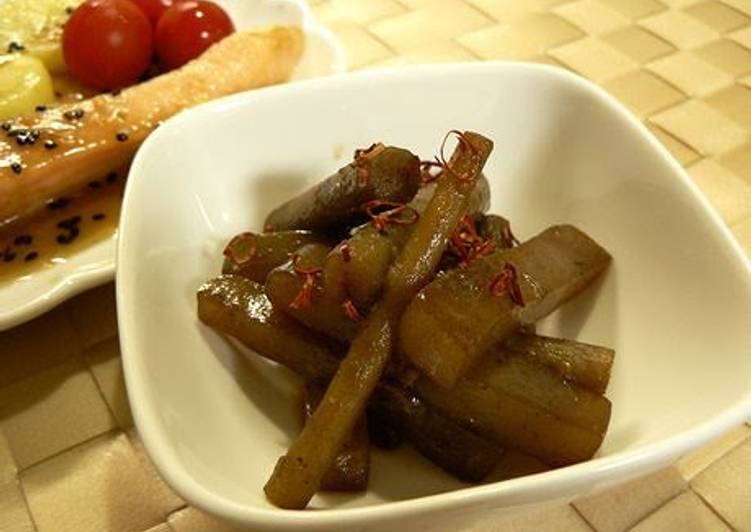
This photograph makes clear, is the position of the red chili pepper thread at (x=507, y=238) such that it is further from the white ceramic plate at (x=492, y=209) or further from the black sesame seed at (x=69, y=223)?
the black sesame seed at (x=69, y=223)

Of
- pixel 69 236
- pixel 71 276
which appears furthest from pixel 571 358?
pixel 69 236

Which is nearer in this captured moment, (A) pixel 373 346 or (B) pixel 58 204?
(A) pixel 373 346

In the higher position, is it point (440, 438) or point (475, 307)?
point (475, 307)

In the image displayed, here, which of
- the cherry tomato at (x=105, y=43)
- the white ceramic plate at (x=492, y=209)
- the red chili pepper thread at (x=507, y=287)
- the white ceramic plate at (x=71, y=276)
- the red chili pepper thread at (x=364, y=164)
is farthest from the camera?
the cherry tomato at (x=105, y=43)

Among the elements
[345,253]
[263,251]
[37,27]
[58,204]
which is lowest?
[58,204]

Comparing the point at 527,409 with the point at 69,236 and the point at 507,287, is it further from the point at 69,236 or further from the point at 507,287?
the point at 69,236

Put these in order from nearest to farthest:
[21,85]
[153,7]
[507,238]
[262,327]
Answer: [262,327], [507,238], [21,85], [153,7]

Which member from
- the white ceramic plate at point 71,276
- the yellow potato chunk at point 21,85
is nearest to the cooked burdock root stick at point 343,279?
the white ceramic plate at point 71,276
